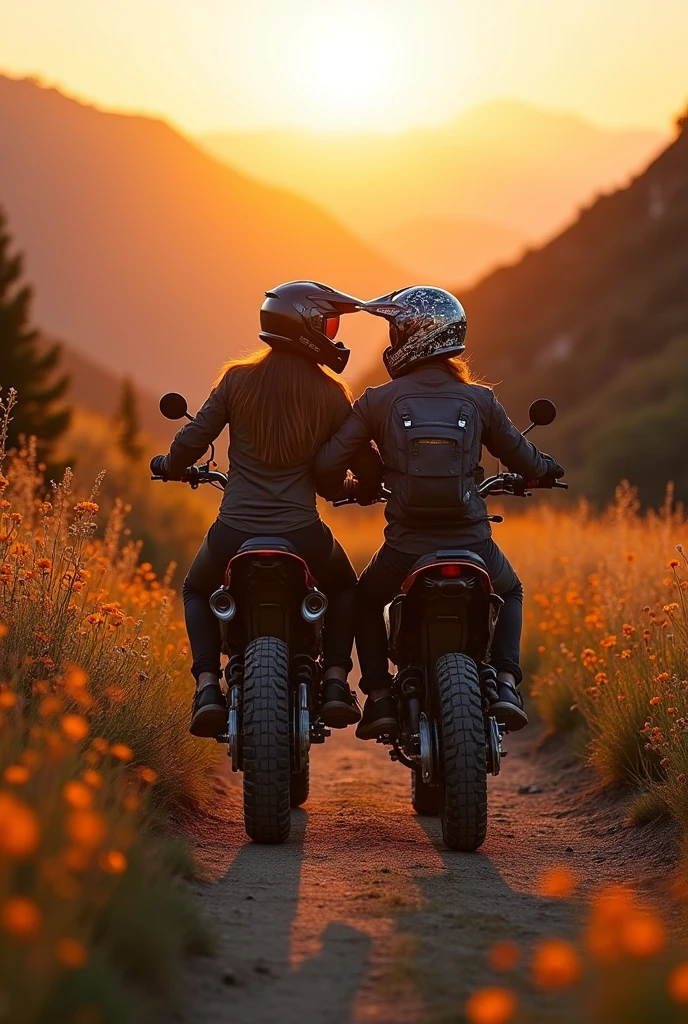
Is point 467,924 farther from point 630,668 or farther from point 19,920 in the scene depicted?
point 630,668

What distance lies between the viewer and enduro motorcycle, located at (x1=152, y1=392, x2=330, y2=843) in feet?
18.9

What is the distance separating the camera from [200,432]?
635 cm

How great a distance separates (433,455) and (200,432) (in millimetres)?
1086

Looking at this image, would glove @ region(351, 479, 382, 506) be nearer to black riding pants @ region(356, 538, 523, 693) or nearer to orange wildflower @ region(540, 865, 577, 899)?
black riding pants @ region(356, 538, 523, 693)

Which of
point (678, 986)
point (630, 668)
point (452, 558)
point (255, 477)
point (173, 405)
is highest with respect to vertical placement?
point (173, 405)

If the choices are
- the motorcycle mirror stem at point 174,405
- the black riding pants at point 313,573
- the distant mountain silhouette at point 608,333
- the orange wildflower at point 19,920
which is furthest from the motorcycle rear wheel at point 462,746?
the distant mountain silhouette at point 608,333

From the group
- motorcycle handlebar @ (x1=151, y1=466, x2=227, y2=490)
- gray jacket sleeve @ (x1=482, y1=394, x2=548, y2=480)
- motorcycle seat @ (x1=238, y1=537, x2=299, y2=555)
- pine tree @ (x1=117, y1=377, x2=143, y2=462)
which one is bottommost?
motorcycle seat @ (x1=238, y1=537, x2=299, y2=555)

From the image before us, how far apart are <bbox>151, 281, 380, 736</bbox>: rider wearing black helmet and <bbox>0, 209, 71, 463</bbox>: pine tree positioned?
15847 millimetres

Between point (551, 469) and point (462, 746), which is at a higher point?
point (551, 469)

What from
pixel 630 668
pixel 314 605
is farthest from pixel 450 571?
pixel 630 668

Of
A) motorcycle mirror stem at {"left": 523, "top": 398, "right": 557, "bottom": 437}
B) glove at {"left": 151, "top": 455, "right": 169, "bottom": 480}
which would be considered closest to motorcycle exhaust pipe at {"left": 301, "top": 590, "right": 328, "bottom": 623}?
glove at {"left": 151, "top": 455, "right": 169, "bottom": 480}

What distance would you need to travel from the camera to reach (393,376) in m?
6.55

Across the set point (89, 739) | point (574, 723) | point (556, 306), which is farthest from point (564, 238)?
point (89, 739)

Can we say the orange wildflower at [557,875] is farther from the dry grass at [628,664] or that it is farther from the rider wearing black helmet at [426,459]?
the rider wearing black helmet at [426,459]
